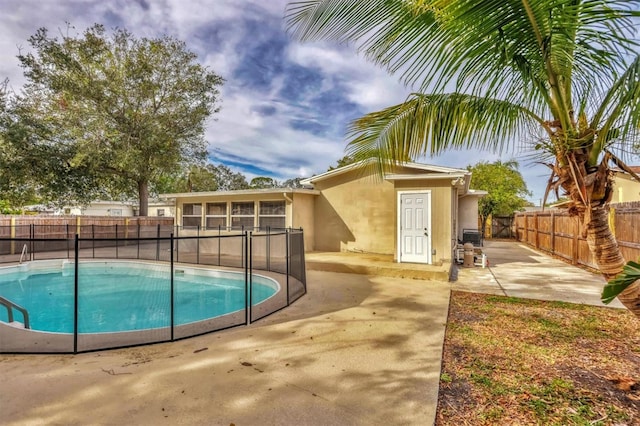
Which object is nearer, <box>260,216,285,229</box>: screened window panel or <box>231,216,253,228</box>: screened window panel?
<box>260,216,285,229</box>: screened window panel

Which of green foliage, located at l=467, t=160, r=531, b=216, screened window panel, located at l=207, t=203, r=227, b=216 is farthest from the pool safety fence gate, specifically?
green foliage, located at l=467, t=160, r=531, b=216

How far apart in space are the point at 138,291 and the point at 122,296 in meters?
0.97

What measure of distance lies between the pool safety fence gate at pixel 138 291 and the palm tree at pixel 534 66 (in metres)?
3.44

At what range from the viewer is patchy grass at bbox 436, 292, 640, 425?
246 cm

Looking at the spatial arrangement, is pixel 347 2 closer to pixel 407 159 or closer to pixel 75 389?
pixel 407 159

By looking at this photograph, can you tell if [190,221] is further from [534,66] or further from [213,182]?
[213,182]

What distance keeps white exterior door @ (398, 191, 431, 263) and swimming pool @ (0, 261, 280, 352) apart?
3976 millimetres

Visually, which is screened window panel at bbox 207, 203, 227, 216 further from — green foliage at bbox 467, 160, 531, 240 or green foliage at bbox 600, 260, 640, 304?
green foliage at bbox 467, 160, 531, 240

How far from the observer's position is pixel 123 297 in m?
6.66

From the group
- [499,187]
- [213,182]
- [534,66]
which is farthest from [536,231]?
[213,182]

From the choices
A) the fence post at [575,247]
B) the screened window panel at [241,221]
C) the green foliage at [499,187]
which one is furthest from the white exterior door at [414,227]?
the green foliage at [499,187]

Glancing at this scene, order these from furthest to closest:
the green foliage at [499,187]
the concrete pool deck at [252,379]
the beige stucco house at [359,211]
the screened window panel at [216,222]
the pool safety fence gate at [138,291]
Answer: the green foliage at [499,187], the screened window panel at [216,222], the beige stucco house at [359,211], the pool safety fence gate at [138,291], the concrete pool deck at [252,379]

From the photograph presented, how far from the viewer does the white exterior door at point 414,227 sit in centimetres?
877

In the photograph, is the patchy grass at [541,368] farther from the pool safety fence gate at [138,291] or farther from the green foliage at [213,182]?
the green foliage at [213,182]
